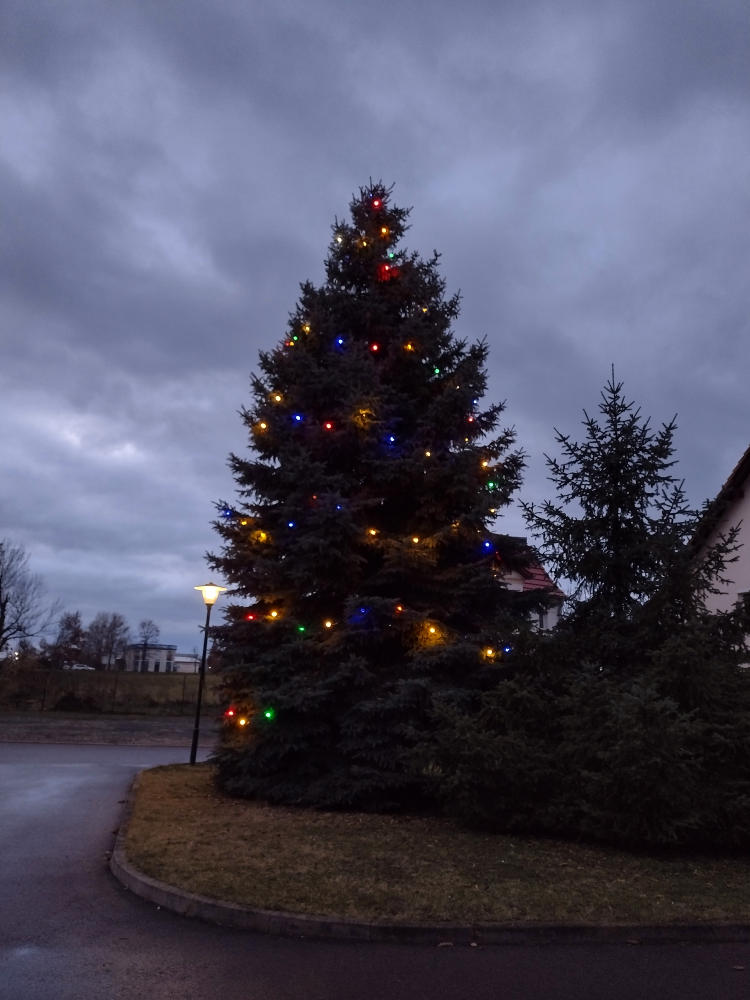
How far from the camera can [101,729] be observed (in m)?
32.9

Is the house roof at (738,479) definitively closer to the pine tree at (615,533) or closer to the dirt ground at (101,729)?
the pine tree at (615,533)

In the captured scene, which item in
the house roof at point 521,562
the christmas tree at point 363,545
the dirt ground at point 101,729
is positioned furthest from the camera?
the dirt ground at point 101,729

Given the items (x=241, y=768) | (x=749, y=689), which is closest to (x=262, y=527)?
(x=241, y=768)

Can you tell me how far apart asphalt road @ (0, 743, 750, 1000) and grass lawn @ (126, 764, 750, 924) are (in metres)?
0.46

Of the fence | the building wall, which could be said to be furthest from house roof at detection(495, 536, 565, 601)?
the fence

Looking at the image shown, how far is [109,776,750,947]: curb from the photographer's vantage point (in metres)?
6.71

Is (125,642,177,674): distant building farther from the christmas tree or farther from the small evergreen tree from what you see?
the small evergreen tree

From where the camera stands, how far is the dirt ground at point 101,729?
2933 centimetres

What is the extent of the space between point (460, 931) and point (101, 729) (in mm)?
28845

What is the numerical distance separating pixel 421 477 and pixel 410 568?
1591 mm

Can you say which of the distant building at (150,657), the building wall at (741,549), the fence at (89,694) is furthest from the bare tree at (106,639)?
the building wall at (741,549)

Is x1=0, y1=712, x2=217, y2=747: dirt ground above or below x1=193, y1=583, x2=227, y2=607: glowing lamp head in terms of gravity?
below

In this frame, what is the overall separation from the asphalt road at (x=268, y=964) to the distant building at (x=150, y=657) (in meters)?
115

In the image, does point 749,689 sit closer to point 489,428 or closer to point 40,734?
point 489,428
